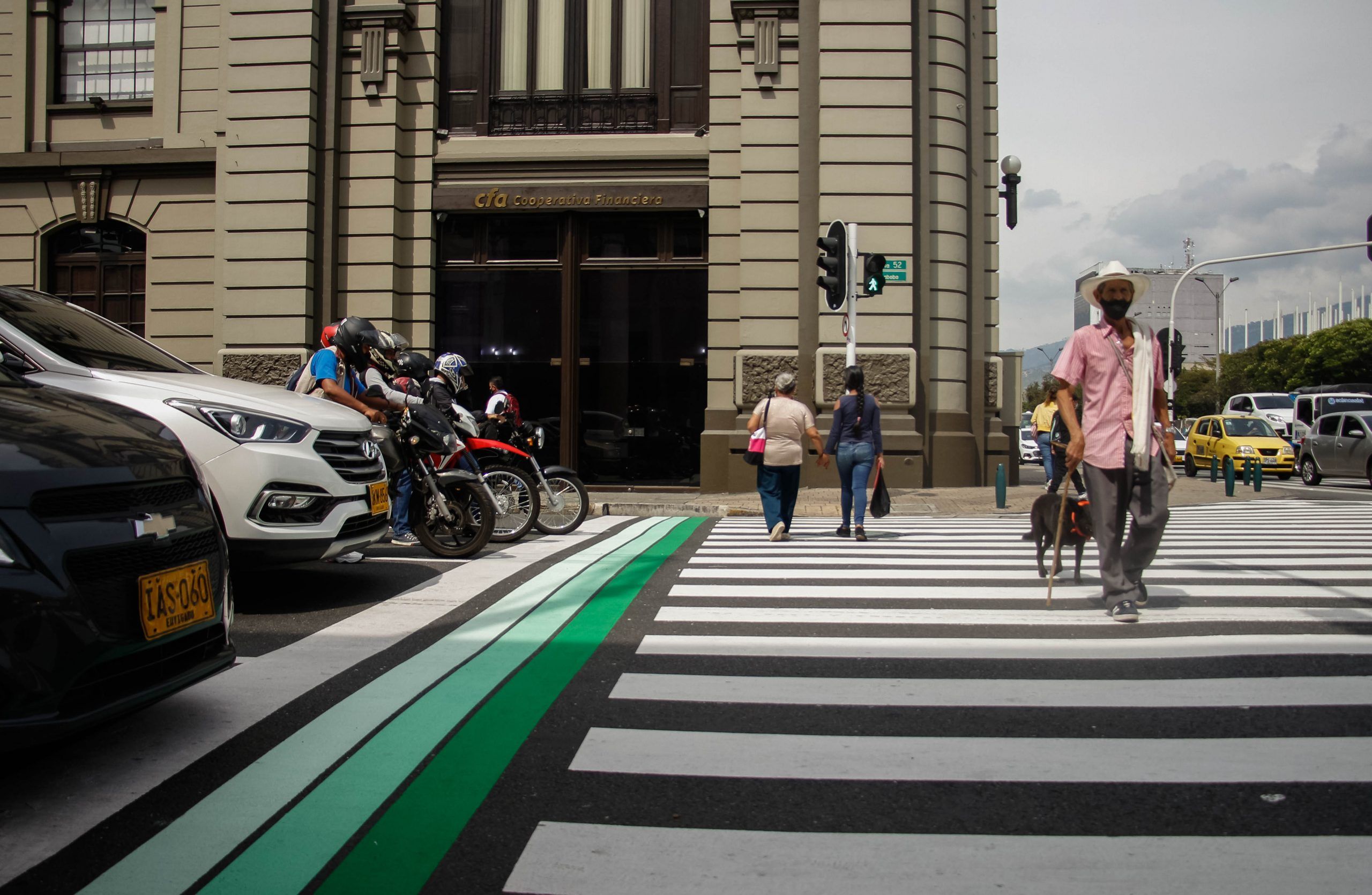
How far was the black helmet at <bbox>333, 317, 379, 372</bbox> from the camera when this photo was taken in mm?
8789

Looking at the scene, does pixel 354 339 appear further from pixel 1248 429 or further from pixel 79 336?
pixel 1248 429

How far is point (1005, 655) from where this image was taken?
5.20m

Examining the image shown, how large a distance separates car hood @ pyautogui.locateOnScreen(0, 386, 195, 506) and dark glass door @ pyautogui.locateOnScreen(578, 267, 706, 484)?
13.6 meters

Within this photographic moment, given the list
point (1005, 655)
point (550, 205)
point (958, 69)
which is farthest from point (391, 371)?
point (958, 69)

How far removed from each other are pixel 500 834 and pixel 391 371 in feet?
21.6

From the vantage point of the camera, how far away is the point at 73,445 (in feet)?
10.8

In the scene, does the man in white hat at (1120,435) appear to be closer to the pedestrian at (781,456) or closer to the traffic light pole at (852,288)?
the pedestrian at (781,456)

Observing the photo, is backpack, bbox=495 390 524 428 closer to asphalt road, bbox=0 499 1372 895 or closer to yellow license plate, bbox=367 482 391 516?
yellow license plate, bbox=367 482 391 516

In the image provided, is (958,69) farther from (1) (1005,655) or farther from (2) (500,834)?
(2) (500,834)

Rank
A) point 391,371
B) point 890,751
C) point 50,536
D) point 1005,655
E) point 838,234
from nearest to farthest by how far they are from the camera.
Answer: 1. point 50,536
2. point 890,751
3. point 1005,655
4. point 391,371
5. point 838,234

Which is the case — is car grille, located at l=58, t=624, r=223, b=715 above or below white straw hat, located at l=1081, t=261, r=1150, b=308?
below

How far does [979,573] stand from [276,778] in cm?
558

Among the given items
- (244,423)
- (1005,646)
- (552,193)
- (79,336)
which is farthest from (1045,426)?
(79,336)

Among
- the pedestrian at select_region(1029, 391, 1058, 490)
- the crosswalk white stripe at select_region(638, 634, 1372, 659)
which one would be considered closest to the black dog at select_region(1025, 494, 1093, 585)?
the crosswalk white stripe at select_region(638, 634, 1372, 659)
